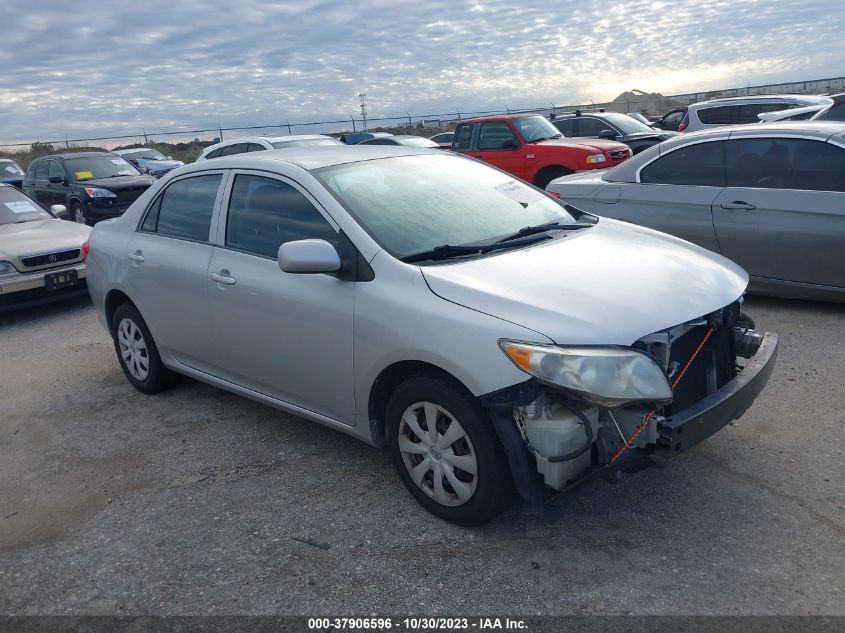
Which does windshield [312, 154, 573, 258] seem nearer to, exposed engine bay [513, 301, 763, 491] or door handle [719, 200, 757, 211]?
exposed engine bay [513, 301, 763, 491]

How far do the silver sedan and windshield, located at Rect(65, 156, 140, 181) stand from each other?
1079cm

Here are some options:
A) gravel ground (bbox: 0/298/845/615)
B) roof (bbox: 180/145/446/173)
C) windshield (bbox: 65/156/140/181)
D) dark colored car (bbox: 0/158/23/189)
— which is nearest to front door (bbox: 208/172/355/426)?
roof (bbox: 180/145/446/173)

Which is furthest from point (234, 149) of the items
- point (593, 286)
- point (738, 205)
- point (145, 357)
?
point (593, 286)

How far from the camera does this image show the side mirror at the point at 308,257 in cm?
357

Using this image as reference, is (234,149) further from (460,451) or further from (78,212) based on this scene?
(460,451)

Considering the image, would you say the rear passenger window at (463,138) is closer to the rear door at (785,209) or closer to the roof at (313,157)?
the rear door at (785,209)

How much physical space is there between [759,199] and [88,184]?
1187 cm

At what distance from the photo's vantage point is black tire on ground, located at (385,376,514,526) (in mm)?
3176

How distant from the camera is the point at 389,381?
3.63 metres

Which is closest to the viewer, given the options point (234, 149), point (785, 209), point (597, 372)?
point (597, 372)

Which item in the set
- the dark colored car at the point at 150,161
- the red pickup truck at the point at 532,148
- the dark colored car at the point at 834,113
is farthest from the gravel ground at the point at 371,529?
the dark colored car at the point at 150,161

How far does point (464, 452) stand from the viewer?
131 inches

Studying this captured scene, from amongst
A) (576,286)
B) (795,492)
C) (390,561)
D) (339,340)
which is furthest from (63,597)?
(795,492)

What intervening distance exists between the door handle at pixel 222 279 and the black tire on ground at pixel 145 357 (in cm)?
113
